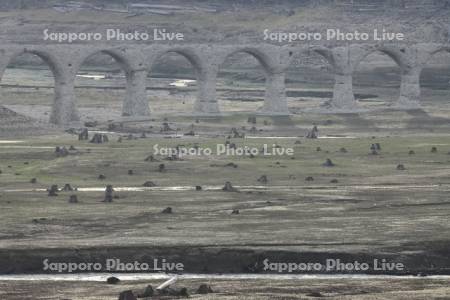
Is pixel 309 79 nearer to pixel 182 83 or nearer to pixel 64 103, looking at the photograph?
pixel 182 83

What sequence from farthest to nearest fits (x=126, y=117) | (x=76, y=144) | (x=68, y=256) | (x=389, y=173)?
(x=126, y=117) → (x=76, y=144) → (x=389, y=173) → (x=68, y=256)

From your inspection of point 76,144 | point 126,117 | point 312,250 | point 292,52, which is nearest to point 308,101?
point 292,52

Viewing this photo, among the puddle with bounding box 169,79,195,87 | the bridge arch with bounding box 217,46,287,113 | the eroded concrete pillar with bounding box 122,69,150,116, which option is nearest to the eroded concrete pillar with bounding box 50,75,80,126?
the eroded concrete pillar with bounding box 122,69,150,116

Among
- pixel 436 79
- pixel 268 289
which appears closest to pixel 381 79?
pixel 436 79

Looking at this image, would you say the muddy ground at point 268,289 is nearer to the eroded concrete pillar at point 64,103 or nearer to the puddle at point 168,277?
the puddle at point 168,277

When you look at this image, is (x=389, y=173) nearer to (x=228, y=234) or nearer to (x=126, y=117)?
(x=228, y=234)

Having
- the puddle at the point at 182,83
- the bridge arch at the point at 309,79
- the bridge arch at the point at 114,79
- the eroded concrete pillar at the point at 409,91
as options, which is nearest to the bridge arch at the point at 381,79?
→ the eroded concrete pillar at the point at 409,91

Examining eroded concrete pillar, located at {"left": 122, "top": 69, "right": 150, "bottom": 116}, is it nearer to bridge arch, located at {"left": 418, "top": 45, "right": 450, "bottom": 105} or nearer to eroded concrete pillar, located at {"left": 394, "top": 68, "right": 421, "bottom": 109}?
eroded concrete pillar, located at {"left": 394, "top": 68, "right": 421, "bottom": 109}
